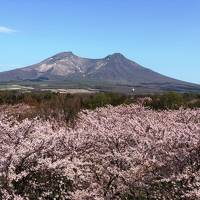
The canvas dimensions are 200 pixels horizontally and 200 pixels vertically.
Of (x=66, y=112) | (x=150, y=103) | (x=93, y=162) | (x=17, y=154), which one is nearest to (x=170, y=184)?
(x=93, y=162)

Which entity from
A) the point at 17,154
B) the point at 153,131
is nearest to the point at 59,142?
the point at 17,154

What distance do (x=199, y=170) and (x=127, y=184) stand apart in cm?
209

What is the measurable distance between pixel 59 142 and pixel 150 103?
39537 millimetres

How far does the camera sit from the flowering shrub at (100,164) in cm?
1269

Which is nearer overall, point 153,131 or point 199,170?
point 199,170

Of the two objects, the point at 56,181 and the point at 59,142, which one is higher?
the point at 59,142

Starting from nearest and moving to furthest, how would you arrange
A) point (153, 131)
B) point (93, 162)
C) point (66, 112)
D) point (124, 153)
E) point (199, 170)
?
point (199, 170) → point (124, 153) → point (93, 162) → point (153, 131) → point (66, 112)

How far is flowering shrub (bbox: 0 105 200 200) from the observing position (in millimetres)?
12688

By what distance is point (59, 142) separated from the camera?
555 inches

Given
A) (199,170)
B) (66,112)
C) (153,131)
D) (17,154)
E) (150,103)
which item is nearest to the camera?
(17,154)

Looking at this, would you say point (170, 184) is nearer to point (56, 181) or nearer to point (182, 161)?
point (182, 161)

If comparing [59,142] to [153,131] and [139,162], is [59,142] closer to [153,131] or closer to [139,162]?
[139,162]

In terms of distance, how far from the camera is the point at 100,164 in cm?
1546

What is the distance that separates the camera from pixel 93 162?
1562 cm
